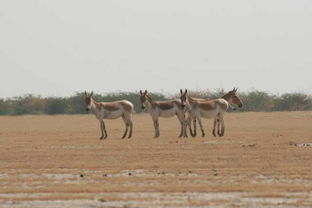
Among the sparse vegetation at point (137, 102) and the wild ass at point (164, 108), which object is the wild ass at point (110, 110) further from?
the sparse vegetation at point (137, 102)

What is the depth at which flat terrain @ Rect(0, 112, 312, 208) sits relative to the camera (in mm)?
16547

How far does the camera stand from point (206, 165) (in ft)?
78.0

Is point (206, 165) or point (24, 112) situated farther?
point (24, 112)

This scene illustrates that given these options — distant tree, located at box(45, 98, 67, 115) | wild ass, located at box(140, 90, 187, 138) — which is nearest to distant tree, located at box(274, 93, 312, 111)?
distant tree, located at box(45, 98, 67, 115)

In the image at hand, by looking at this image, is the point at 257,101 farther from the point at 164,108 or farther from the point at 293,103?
the point at 164,108

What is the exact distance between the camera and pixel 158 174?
70.4 ft

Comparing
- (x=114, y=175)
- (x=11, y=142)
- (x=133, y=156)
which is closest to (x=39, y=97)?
(x=11, y=142)

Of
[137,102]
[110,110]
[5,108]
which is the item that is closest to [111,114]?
[110,110]

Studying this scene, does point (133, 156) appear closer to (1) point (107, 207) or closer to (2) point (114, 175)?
(2) point (114, 175)

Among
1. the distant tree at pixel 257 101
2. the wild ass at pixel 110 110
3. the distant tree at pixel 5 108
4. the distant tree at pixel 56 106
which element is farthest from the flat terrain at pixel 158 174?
the distant tree at pixel 5 108

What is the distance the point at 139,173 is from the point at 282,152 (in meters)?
7.79

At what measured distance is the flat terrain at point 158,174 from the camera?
16.5 m

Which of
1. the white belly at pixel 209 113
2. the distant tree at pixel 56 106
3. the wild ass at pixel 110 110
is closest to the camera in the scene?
the white belly at pixel 209 113

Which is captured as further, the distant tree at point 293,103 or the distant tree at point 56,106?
the distant tree at point 56,106
